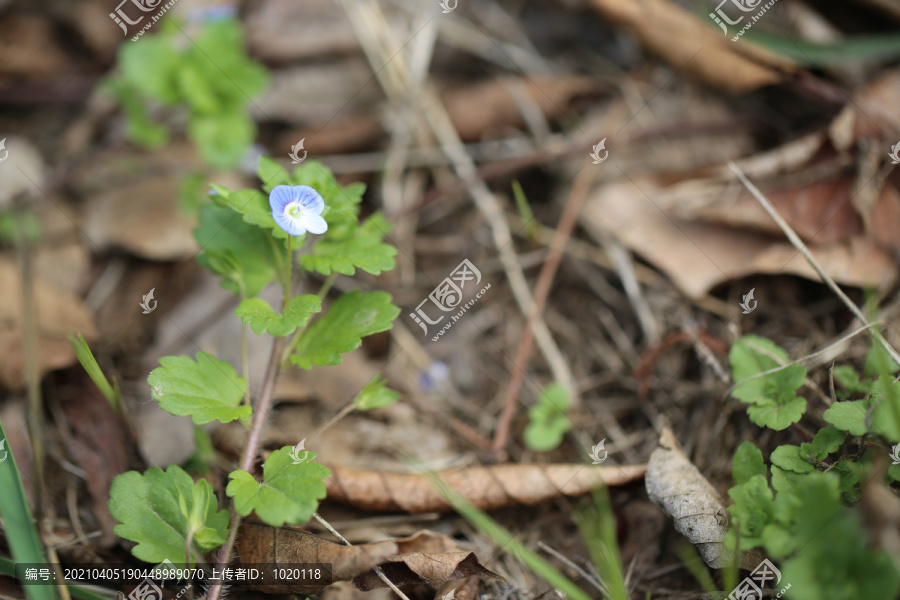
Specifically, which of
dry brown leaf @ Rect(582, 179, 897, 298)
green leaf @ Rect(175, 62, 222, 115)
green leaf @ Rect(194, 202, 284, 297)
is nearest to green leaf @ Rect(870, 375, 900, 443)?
dry brown leaf @ Rect(582, 179, 897, 298)

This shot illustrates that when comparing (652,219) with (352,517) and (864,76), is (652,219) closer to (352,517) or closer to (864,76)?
(864,76)

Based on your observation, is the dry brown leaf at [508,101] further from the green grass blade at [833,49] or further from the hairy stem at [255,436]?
the hairy stem at [255,436]

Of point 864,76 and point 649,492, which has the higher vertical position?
point 864,76

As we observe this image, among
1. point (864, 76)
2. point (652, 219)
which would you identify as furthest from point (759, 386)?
point (864, 76)

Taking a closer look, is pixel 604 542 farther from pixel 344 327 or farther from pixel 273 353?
pixel 273 353

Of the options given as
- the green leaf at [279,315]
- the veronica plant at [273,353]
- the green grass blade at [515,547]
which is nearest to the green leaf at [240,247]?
the veronica plant at [273,353]
